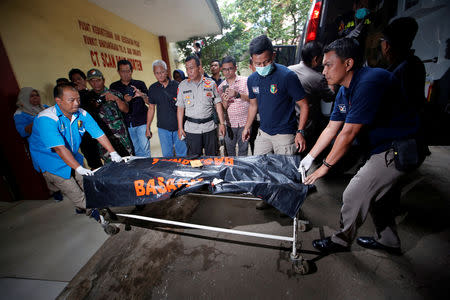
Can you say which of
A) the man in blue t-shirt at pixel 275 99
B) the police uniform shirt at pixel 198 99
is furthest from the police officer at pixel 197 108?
the man in blue t-shirt at pixel 275 99

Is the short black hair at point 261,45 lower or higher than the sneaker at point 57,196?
higher

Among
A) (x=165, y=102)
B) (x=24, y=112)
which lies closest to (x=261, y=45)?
(x=165, y=102)

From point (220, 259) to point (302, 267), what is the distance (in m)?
0.72

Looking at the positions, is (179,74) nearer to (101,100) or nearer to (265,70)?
(101,100)

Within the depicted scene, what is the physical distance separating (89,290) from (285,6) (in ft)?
48.4

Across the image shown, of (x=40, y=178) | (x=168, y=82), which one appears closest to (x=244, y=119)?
(x=168, y=82)

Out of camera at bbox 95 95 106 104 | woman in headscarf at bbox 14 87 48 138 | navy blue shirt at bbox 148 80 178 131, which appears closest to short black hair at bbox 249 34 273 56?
navy blue shirt at bbox 148 80 178 131

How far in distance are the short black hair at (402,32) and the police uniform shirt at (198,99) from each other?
6.66 feet

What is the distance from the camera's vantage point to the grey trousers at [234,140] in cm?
307

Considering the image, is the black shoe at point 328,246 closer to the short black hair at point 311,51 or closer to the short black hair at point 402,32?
the short black hair at point 402,32

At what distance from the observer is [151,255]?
1.94 metres

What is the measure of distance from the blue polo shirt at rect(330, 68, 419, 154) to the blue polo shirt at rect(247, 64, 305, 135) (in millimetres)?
603

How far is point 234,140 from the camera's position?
3.17 meters

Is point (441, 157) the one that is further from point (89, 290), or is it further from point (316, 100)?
point (89, 290)
